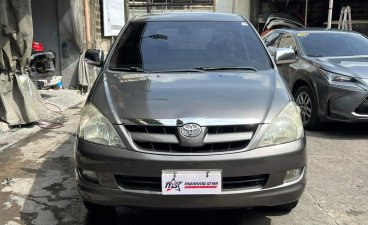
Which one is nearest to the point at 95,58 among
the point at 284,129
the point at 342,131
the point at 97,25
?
the point at 284,129

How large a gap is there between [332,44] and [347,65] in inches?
43.1

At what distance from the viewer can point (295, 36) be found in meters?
7.95

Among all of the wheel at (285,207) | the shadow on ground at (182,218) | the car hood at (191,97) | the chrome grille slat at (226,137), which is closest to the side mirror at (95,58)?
the car hood at (191,97)

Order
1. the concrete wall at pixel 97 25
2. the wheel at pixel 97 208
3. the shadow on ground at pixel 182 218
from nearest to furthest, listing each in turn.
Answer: the wheel at pixel 97 208, the shadow on ground at pixel 182 218, the concrete wall at pixel 97 25

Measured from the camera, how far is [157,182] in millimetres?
3094

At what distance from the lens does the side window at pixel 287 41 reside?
797 cm

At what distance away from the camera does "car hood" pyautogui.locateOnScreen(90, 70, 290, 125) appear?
10.4 feet

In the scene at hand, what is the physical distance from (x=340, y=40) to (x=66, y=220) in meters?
5.68

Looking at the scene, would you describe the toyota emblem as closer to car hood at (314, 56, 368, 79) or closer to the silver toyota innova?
the silver toyota innova

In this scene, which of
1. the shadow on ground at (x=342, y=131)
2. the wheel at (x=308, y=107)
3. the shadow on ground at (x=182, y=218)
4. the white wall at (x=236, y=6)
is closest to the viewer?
the shadow on ground at (x=182, y=218)

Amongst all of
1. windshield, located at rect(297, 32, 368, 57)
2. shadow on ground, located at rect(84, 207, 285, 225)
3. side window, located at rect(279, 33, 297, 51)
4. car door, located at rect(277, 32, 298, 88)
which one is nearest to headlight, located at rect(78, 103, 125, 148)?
shadow on ground, located at rect(84, 207, 285, 225)

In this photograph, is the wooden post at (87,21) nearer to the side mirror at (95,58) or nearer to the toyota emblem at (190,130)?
the side mirror at (95,58)

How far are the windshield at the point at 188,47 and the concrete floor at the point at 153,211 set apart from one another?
4.13 feet

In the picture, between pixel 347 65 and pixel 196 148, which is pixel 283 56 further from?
pixel 347 65
